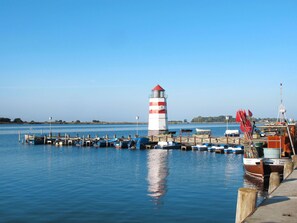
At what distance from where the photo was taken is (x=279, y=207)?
13.5 meters

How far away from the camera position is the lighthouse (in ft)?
248

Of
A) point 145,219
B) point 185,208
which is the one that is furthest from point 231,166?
point 145,219

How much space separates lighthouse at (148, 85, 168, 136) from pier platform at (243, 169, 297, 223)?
5788cm

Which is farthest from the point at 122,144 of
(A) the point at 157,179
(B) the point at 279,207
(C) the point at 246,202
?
(C) the point at 246,202

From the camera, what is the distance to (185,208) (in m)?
21.9

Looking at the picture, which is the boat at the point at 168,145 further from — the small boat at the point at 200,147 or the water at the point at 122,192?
the water at the point at 122,192

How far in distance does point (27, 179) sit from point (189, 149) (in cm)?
3477

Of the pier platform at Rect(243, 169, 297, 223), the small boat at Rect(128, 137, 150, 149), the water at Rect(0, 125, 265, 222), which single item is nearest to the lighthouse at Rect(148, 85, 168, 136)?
the small boat at Rect(128, 137, 150, 149)

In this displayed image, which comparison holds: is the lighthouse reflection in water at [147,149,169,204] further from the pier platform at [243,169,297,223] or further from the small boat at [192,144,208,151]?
the small boat at [192,144,208,151]

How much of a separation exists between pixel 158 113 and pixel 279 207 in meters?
62.3

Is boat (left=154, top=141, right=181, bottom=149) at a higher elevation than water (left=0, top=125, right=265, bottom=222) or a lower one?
higher

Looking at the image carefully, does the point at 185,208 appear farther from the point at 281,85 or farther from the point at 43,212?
the point at 281,85

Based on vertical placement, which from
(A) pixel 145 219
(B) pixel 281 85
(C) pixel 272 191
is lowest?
(A) pixel 145 219

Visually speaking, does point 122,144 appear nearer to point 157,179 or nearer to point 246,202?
point 157,179
